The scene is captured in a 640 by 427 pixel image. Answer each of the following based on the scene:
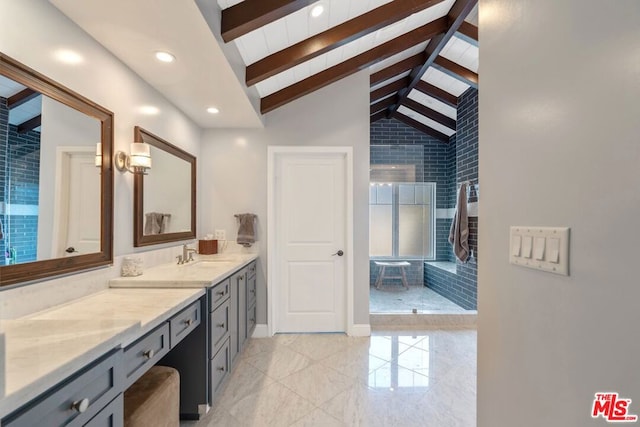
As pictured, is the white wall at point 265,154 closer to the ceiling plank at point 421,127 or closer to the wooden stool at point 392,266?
the wooden stool at point 392,266

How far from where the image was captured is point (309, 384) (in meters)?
2.26

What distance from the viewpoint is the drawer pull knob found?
83cm

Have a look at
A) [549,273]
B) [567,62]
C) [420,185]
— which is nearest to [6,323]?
[549,273]

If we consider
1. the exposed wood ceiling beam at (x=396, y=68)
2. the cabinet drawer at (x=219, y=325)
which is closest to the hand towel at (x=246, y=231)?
the cabinet drawer at (x=219, y=325)

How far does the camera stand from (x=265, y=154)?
3.20 metres

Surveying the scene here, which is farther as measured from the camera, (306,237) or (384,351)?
(306,237)

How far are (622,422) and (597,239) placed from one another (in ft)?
1.12

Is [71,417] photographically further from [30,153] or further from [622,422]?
[622,422]

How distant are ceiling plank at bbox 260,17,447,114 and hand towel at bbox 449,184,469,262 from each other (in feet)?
6.52

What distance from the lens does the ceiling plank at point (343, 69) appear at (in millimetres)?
2889

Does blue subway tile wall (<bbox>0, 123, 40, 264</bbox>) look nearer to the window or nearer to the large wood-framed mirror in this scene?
the large wood-framed mirror

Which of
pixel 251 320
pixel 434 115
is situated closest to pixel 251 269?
pixel 251 320

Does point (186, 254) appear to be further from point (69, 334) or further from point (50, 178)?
point (69, 334)
